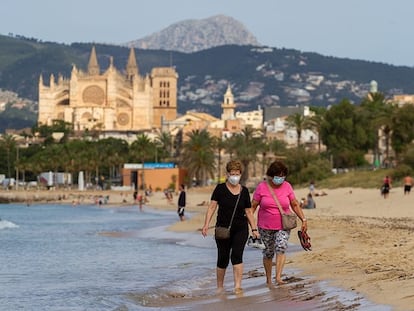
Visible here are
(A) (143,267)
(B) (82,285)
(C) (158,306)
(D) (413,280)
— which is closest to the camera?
(D) (413,280)

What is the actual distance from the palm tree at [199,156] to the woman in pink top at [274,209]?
80910 mm

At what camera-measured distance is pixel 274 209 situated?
12.2m

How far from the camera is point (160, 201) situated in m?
79.9

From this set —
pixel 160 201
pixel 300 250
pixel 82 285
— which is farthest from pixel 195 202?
pixel 82 285

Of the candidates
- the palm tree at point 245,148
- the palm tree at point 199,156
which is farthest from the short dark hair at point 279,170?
the palm tree at point 199,156

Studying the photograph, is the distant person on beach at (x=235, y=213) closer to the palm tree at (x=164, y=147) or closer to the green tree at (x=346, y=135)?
the green tree at (x=346, y=135)

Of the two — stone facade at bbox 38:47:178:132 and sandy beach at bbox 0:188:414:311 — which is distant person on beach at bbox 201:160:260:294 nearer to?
sandy beach at bbox 0:188:414:311

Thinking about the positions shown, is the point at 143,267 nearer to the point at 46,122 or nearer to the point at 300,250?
the point at 300,250

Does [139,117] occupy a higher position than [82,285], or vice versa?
[139,117]

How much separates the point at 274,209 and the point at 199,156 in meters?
81.3

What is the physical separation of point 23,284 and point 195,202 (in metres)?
56.6

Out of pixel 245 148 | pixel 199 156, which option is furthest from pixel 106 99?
pixel 245 148

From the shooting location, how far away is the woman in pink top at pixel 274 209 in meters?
12.1

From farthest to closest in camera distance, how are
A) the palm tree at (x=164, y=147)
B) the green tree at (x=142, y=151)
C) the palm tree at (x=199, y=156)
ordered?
the palm tree at (x=164, y=147)
the green tree at (x=142, y=151)
the palm tree at (x=199, y=156)
